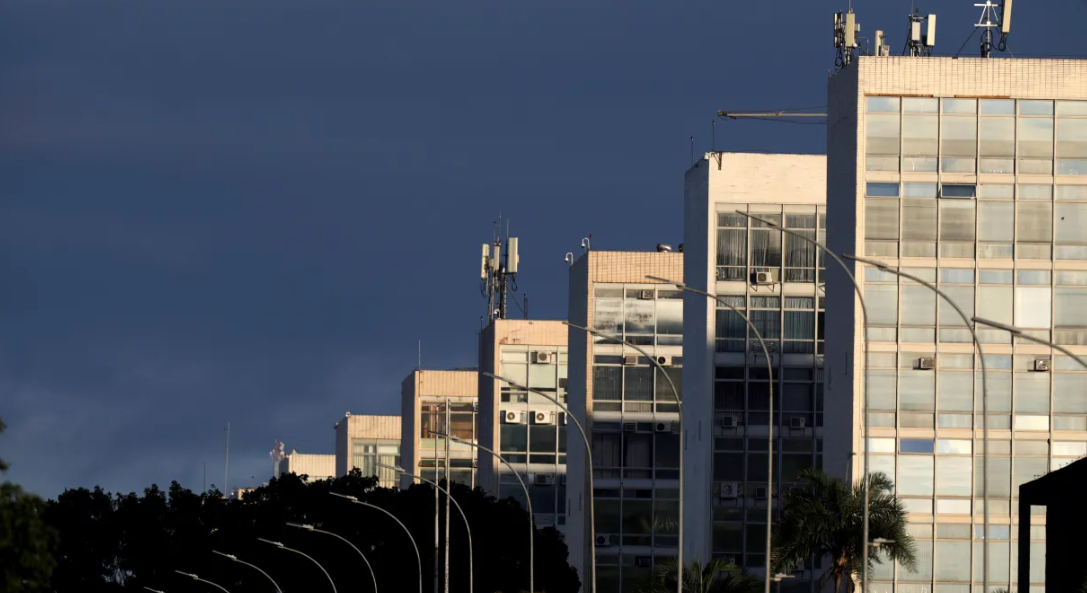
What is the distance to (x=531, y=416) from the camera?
120250 mm

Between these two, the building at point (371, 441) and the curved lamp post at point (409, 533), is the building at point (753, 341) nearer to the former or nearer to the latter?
the curved lamp post at point (409, 533)

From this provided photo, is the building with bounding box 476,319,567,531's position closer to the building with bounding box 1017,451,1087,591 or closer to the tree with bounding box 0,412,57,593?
the building with bounding box 1017,451,1087,591

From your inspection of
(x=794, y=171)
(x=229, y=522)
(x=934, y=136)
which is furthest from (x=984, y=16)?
(x=229, y=522)

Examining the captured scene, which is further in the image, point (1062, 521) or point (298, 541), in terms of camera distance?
point (298, 541)

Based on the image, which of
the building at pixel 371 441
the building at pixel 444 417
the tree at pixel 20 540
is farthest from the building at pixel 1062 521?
the building at pixel 371 441

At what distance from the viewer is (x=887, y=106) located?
73438mm

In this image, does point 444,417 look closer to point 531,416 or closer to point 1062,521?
point 531,416

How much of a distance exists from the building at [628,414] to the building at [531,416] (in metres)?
13.3

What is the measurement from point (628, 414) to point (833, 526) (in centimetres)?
4210

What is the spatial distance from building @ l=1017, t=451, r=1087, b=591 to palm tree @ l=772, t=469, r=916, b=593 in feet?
16.5

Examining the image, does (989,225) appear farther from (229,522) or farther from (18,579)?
(18,579)

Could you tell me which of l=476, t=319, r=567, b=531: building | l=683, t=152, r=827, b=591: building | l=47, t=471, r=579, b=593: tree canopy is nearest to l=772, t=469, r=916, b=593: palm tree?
l=47, t=471, r=579, b=593: tree canopy

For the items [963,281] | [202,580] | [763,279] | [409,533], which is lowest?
[202,580]

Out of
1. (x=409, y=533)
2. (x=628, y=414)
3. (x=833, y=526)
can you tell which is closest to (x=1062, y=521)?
(x=833, y=526)
